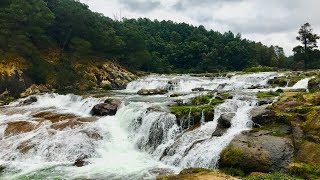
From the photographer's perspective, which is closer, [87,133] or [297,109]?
[297,109]

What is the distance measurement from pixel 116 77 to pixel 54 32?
13419 mm

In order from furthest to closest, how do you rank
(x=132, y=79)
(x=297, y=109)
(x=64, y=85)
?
(x=132, y=79), (x=64, y=85), (x=297, y=109)

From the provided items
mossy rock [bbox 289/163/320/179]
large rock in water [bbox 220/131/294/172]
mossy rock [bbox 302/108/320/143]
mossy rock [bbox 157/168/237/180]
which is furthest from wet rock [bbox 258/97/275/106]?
mossy rock [bbox 157/168/237/180]

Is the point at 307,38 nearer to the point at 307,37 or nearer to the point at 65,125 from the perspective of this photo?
the point at 307,37

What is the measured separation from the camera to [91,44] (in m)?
60.1

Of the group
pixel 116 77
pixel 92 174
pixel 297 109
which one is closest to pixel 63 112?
pixel 92 174

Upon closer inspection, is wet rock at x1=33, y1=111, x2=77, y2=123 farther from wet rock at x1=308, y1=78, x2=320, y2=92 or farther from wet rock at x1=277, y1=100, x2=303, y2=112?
wet rock at x1=308, y1=78, x2=320, y2=92

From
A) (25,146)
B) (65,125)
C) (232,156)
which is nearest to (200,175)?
(232,156)

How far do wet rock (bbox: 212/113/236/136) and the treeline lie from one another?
31.6 meters

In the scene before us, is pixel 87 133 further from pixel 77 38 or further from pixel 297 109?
pixel 77 38

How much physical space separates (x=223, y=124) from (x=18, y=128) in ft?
48.3

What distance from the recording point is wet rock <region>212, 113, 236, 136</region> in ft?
69.1

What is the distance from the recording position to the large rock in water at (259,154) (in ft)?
56.0

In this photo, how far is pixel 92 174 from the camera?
18.8 metres
